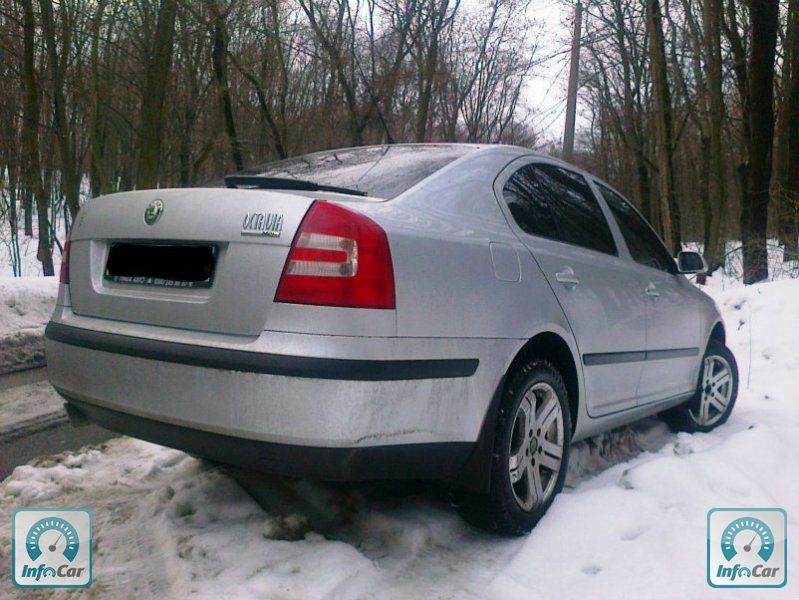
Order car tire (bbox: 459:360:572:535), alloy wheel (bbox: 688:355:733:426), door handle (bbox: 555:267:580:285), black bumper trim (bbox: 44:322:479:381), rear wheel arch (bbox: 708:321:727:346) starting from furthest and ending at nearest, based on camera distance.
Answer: rear wheel arch (bbox: 708:321:727:346) < alloy wheel (bbox: 688:355:733:426) < door handle (bbox: 555:267:580:285) < car tire (bbox: 459:360:572:535) < black bumper trim (bbox: 44:322:479:381)

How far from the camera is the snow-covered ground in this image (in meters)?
2.36

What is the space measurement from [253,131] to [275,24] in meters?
6.92

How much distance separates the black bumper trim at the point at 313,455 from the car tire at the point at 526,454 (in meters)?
0.22

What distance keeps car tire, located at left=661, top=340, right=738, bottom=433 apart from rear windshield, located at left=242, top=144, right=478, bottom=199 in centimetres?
254

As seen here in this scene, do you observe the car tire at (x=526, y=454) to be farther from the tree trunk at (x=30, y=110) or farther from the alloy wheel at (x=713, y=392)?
the tree trunk at (x=30, y=110)

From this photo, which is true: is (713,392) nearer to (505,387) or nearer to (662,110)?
(505,387)

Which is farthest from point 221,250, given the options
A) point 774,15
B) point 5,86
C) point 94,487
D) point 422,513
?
point 5,86

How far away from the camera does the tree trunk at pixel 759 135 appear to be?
11375 millimetres

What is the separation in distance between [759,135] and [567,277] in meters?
10.6

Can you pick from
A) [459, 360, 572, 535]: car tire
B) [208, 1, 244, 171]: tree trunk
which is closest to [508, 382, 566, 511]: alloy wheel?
[459, 360, 572, 535]: car tire

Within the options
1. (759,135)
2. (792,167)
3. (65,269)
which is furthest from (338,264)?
(792,167)

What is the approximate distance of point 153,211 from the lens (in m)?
2.64

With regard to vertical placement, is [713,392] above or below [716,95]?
below

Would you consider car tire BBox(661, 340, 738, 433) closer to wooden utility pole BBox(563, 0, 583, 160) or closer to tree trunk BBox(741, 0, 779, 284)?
tree trunk BBox(741, 0, 779, 284)
